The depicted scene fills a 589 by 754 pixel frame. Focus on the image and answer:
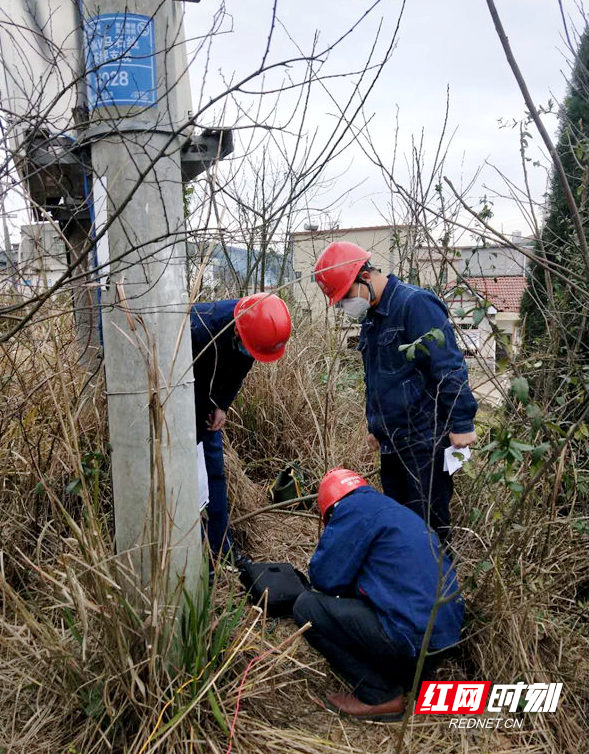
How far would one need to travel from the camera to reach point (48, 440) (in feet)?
11.7

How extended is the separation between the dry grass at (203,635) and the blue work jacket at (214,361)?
1.89ft

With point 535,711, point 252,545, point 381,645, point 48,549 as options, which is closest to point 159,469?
point 381,645

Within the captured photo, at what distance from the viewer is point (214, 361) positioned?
3.65 metres

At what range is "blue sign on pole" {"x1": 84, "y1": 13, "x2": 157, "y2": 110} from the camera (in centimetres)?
220

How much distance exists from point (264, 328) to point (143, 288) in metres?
1.13

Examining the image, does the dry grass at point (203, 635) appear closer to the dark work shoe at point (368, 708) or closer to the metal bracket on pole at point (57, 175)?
the dark work shoe at point (368, 708)

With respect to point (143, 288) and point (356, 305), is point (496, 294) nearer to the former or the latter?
point (356, 305)

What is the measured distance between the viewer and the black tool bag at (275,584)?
3.29 m

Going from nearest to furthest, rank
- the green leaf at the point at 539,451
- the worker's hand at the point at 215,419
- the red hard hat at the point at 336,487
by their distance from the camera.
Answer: the green leaf at the point at 539,451, the red hard hat at the point at 336,487, the worker's hand at the point at 215,419

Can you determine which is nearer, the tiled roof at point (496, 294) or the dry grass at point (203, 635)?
the dry grass at point (203, 635)

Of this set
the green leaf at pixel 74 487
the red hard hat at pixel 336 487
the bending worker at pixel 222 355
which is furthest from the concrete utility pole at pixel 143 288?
the bending worker at pixel 222 355

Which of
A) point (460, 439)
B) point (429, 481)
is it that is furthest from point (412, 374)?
point (429, 481)

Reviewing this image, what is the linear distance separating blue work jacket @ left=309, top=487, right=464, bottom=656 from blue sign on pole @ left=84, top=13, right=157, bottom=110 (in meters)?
1.79

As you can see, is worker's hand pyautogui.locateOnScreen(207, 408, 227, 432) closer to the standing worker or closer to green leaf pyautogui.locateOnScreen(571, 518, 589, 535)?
the standing worker
